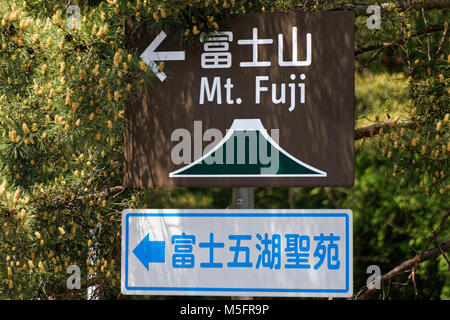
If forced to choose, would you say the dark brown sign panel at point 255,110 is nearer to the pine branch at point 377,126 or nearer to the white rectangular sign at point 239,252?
the white rectangular sign at point 239,252

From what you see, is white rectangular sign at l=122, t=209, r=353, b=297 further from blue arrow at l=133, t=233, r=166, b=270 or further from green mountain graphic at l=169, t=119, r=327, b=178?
green mountain graphic at l=169, t=119, r=327, b=178

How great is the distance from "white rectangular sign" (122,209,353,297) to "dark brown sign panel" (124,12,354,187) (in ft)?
0.43

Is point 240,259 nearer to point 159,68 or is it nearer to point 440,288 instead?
point 159,68

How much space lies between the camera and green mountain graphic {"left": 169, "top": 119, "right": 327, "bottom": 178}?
2670mm

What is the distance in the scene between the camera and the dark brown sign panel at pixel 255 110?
2.67m

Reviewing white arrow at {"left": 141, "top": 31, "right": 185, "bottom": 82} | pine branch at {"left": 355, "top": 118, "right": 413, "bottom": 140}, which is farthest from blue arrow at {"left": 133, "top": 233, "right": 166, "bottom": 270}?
pine branch at {"left": 355, "top": 118, "right": 413, "bottom": 140}

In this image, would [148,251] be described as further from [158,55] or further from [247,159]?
[158,55]

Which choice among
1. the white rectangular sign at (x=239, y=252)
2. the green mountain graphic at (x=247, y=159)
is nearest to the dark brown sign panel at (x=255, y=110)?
the green mountain graphic at (x=247, y=159)

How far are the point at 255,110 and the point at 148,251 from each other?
65 centimetres

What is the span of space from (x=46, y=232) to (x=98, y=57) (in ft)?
2.74

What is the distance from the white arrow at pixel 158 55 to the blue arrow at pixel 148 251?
24.4 inches

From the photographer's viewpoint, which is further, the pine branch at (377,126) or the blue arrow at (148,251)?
the pine branch at (377,126)

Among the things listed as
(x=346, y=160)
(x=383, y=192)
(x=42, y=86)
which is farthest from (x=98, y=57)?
(x=383, y=192)

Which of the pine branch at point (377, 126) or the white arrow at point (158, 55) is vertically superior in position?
the white arrow at point (158, 55)
